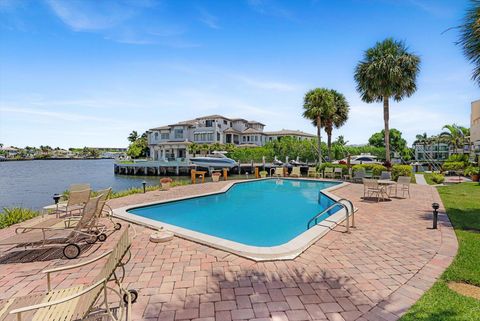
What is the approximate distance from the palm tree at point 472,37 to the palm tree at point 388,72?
12801 millimetres

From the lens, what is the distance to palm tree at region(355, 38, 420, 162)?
20.6 meters

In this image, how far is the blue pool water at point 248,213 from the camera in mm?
8594

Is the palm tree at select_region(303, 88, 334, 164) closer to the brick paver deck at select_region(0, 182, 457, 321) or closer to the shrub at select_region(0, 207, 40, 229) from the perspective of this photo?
the brick paver deck at select_region(0, 182, 457, 321)

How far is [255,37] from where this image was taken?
42.7 ft

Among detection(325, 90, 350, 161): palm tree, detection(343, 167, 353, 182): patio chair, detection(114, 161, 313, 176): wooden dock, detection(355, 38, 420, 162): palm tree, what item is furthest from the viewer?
detection(114, 161, 313, 176): wooden dock

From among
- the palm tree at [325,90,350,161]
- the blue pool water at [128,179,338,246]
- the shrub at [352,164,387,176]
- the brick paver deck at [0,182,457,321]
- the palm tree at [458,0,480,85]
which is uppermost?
the palm tree at [325,90,350,161]

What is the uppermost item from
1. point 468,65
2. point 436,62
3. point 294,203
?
point 436,62

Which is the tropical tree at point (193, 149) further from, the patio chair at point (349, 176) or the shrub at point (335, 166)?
the patio chair at point (349, 176)

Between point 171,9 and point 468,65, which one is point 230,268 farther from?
point 468,65

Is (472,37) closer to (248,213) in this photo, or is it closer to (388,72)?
(248,213)

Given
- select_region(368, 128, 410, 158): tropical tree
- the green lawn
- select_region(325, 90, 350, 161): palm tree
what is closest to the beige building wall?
select_region(325, 90, 350, 161): palm tree

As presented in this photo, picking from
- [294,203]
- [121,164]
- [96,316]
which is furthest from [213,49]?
[121,164]

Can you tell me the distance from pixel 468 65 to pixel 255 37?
8660mm

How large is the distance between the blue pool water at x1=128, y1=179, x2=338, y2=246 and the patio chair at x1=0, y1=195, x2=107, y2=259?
11.0ft
